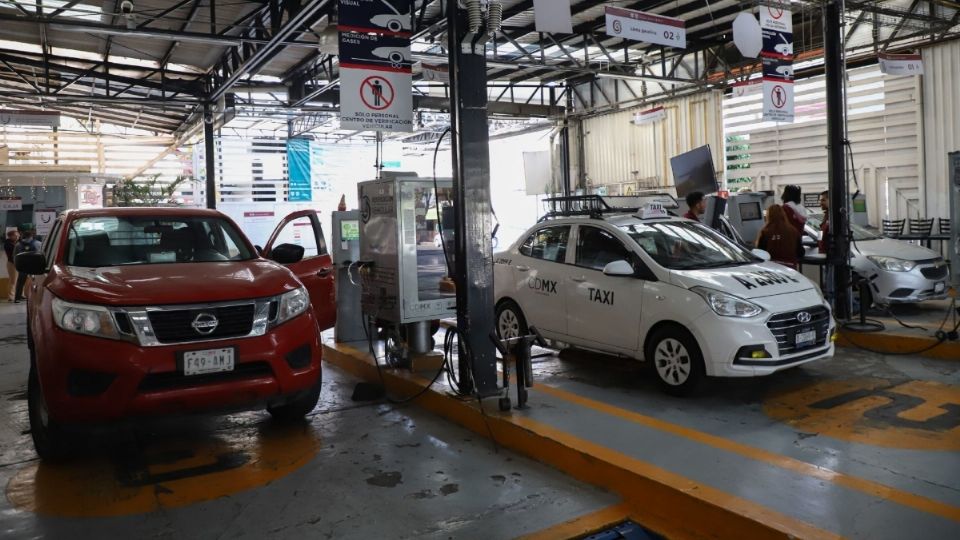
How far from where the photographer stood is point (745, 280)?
6.11 metres

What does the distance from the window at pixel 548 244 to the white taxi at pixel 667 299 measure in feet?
0.04

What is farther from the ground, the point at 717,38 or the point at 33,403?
the point at 717,38

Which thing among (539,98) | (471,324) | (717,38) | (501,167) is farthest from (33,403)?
(501,167)

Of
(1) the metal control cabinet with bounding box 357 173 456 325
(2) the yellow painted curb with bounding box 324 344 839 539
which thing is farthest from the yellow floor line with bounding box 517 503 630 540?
(1) the metal control cabinet with bounding box 357 173 456 325

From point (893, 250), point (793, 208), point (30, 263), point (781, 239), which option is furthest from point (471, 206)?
point (893, 250)

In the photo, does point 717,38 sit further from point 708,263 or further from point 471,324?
point 471,324

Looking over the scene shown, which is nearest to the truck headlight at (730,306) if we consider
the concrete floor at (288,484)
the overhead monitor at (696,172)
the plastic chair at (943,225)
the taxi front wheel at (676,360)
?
the taxi front wheel at (676,360)

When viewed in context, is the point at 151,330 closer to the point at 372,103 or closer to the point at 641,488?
the point at 641,488

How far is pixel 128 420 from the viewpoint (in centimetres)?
438

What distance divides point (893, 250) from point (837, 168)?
196 centimetres

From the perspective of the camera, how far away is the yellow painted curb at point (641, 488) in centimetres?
352

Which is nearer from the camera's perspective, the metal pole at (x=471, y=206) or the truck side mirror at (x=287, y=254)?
the metal pole at (x=471, y=206)

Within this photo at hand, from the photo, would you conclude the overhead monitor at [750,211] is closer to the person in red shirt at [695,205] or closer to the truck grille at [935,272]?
the truck grille at [935,272]

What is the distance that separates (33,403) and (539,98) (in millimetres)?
17999
